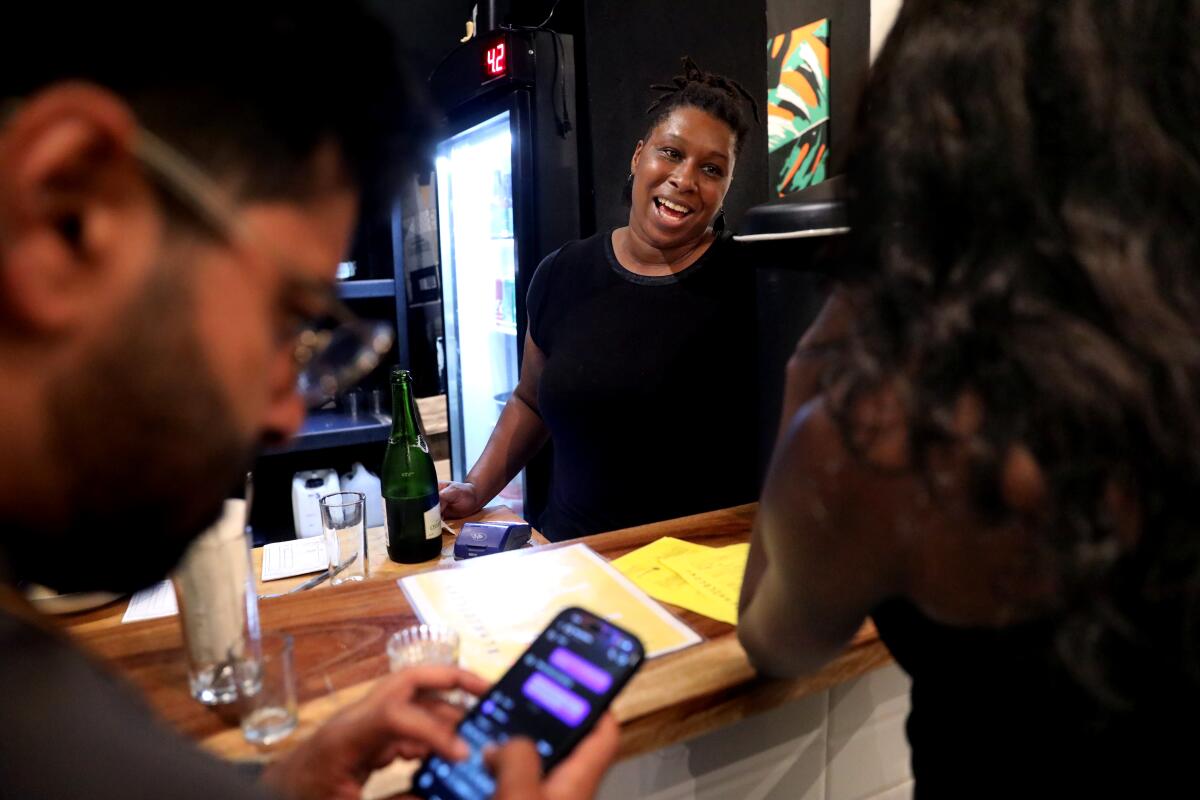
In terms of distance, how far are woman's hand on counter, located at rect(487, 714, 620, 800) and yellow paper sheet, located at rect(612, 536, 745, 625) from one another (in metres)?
0.34

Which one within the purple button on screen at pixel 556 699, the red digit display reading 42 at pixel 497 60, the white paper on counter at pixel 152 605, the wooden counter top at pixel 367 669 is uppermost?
the red digit display reading 42 at pixel 497 60

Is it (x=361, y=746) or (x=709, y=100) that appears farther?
(x=709, y=100)

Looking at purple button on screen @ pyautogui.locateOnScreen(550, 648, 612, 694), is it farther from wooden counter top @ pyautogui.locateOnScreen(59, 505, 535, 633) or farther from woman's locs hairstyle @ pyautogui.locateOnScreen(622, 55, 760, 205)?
woman's locs hairstyle @ pyautogui.locateOnScreen(622, 55, 760, 205)

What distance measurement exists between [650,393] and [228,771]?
4.39 feet

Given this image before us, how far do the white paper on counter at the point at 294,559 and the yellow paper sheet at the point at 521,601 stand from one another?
0.40 meters

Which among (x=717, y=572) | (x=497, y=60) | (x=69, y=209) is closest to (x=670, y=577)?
(x=717, y=572)

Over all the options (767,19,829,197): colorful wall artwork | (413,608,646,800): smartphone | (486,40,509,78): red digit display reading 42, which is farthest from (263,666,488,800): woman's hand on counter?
(767,19,829,197): colorful wall artwork

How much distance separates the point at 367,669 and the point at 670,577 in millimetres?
421

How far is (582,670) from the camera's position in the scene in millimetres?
752

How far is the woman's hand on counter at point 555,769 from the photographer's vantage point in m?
0.60

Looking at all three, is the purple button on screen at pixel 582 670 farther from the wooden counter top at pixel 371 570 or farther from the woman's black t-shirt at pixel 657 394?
the woman's black t-shirt at pixel 657 394

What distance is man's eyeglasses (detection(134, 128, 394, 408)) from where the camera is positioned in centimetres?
41

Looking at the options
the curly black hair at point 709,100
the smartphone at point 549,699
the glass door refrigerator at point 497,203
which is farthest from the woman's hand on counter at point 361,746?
the glass door refrigerator at point 497,203

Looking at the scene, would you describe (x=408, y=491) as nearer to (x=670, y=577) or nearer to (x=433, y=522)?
(x=433, y=522)
